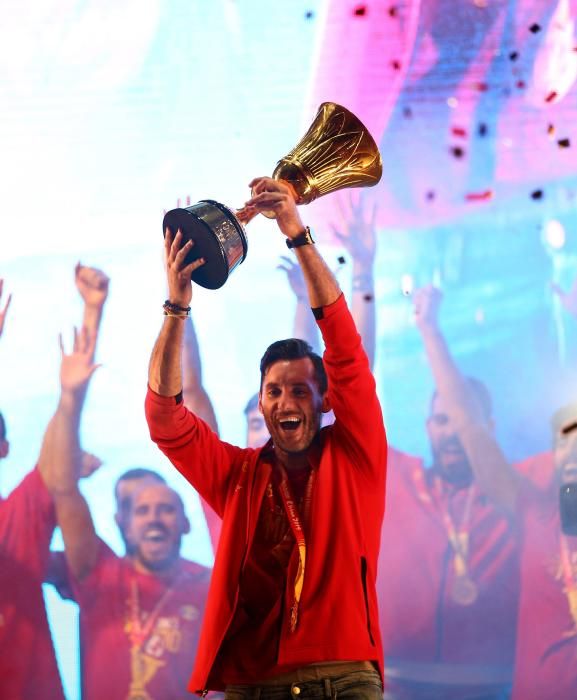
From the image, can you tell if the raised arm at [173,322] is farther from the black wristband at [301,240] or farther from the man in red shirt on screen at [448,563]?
the man in red shirt on screen at [448,563]

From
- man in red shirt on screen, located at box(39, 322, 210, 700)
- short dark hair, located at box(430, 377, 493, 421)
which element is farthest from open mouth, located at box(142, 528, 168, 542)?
short dark hair, located at box(430, 377, 493, 421)

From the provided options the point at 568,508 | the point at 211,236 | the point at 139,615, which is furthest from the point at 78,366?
the point at 568,508

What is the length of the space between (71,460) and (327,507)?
1.80 meters

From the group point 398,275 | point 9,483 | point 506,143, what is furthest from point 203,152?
point 9,483

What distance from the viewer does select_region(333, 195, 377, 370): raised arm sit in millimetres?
3670

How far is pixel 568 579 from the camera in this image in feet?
11.2

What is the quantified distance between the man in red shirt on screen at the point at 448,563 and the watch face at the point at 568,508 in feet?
0.65

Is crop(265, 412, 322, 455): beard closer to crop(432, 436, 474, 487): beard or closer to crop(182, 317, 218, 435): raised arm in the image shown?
crop(182, 317, 218, 435): raised arm

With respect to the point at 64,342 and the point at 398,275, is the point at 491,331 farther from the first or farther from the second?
the point at 64,342

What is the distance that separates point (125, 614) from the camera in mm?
3414

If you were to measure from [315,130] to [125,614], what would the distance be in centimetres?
197

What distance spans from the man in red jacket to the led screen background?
145 centimetres

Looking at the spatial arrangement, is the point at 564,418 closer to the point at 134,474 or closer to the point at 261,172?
the point at 261,172

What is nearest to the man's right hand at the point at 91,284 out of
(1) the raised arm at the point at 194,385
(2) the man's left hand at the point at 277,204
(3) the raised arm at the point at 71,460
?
(3) the raised arm at the point at 71,460
